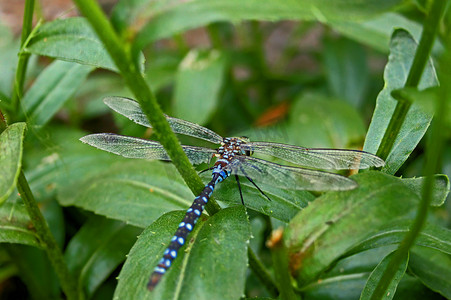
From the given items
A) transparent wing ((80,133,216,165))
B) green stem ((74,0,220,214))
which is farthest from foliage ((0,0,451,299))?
transparent wing ((80,133,216,165))

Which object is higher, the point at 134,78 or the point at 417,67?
the point at 417,67

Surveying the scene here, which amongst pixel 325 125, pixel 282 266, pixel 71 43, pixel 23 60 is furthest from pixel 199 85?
pixel 282 266

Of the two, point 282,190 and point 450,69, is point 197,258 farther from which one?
point 450,69

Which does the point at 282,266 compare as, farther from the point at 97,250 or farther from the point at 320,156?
the point at 97,250

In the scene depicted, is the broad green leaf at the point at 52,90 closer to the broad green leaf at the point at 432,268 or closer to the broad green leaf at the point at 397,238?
the broad green leaf at the point at 397,238

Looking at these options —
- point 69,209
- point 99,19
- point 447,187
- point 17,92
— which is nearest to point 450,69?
point 447,187

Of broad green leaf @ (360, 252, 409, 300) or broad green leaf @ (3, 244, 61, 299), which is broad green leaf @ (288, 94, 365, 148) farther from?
broad green leaf @ (3, 244, 61, 299)
